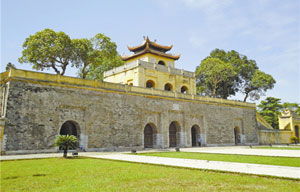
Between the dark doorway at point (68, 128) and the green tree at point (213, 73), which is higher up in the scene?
the green tree at point (213, 73)

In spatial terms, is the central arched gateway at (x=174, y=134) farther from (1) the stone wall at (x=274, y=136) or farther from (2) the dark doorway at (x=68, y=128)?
(1) the stone wall at (x=274, y=136)

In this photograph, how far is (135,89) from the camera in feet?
73.8

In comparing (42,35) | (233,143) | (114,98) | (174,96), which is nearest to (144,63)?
(174,96)

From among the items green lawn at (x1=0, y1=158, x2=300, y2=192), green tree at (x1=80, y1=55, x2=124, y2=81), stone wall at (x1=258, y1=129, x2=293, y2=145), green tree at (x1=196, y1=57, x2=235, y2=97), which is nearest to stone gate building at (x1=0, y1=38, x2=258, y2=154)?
stone wall at (x1=258, y1=129, x2=293, y2=145)

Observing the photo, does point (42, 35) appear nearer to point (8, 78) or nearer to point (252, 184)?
point (8, 78)

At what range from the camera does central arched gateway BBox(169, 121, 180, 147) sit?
25.3m

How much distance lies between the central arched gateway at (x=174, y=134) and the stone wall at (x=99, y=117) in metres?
0.33

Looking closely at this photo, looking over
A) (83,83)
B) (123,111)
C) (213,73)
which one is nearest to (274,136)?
(213,73)

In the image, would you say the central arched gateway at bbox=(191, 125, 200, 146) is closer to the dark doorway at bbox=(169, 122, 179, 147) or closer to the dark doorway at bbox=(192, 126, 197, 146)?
the dark doorway at bbox=(192, 126, 197, 146)

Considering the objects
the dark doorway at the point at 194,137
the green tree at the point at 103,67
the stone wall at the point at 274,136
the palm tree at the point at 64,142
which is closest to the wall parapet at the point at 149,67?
A: the dark doorway at the point at 194,137

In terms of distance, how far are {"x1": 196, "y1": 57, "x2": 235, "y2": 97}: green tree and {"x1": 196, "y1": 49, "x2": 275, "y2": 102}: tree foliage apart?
51 cm

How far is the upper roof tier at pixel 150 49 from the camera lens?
3030cm

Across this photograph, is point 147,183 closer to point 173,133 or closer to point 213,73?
point 173,133

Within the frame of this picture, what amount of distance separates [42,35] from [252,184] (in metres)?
24.3
